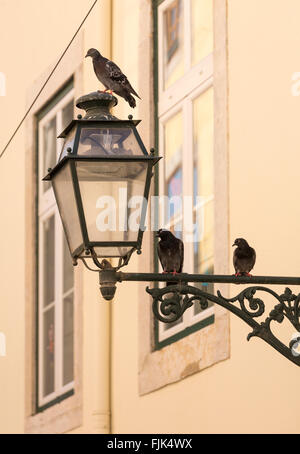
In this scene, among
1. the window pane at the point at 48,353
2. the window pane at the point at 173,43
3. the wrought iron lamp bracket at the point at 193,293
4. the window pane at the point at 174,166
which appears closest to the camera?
the wrought iron lamp bracket at the point at 193,293

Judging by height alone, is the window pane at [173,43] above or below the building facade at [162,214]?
above

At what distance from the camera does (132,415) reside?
10094 mm

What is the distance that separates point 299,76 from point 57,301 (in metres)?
4.36

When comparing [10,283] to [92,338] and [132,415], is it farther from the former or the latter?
[132,415]

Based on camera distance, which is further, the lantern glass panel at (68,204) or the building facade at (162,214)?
the building facade at (162,214)

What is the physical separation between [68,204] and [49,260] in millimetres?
5878

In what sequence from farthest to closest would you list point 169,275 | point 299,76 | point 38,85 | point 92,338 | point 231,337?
1. point 38,85
2. point 92,338
3. point 231,337
4. point 299,76
5. point 169,275

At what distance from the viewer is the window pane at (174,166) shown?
9711mm

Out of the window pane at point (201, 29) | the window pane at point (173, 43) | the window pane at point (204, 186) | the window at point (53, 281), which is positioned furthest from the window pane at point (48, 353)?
the window pane at point (201, 29)

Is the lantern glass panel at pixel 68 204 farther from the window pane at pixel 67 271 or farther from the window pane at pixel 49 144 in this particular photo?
the window pane at pixel 49 144

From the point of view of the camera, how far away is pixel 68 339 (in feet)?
38.5

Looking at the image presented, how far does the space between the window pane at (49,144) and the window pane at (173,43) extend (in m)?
2.15

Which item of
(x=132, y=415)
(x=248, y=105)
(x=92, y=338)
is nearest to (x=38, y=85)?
(x=92, y=338)

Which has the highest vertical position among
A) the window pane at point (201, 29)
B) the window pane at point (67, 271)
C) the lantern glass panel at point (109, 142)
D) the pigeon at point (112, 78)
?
the window pane at point (201, 29)
